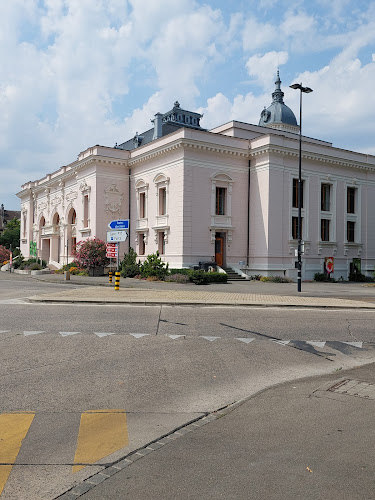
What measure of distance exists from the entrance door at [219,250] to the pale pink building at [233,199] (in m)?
0.07

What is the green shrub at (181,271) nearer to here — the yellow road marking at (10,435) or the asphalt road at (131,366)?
the asphalt road at (131,366)

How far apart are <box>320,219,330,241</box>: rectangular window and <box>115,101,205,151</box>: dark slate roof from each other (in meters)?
17.2

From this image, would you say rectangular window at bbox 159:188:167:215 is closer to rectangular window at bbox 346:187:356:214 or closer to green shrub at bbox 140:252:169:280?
green shrub at bbox 140:252:169:280

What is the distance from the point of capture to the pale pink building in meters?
35.1

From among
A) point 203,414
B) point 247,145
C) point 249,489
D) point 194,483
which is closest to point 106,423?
point 203,414

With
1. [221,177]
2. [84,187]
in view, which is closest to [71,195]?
[84,187]

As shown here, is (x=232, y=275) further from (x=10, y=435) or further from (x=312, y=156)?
(x=10, y=435)

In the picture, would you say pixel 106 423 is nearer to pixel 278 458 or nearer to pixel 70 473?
pixel 70 473

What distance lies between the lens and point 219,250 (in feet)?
120

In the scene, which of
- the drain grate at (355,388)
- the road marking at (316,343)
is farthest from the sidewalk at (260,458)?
→ the road marking at (316,343)

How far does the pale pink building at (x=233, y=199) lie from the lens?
115 feet

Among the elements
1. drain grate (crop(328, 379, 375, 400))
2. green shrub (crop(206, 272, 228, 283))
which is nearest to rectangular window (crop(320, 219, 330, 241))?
green shrub (crop(206, 272, 228, 283))

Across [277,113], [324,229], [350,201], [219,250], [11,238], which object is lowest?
[219,250]

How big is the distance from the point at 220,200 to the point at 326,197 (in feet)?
31.5
